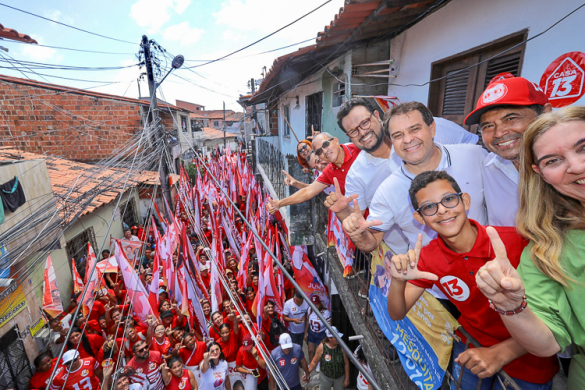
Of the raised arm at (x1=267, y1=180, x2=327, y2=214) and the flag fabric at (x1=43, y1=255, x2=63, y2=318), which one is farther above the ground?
the raised arm at (x1=267, y1=180, x2=327, y2=214)

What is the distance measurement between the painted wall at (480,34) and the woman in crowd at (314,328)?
4.53 m

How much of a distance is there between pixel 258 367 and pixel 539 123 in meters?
5.25

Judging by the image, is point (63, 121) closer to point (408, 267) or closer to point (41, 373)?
point (41, 373)

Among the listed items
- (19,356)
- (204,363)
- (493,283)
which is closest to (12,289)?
(19,356)

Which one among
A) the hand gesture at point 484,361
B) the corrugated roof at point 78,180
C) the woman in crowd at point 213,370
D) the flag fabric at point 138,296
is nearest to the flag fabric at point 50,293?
the flag fabric at point 138,296

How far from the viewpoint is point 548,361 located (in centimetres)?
173

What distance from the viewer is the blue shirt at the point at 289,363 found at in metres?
4.76

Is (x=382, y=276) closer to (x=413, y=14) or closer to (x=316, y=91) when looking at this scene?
(x=413, y=14)

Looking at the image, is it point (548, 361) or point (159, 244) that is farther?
point (159, 244)

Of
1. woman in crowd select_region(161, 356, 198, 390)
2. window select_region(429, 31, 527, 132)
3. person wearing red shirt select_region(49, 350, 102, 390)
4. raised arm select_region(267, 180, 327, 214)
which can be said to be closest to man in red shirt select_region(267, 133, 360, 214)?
raised arm select_region(267, 180, 327, 214)

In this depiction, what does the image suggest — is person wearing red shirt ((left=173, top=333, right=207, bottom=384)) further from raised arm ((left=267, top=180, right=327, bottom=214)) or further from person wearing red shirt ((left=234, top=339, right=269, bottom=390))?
raised arm ((left=267, top=180, right=327, bottom=214))

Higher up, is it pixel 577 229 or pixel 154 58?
pixel 154 58

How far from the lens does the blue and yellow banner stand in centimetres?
213

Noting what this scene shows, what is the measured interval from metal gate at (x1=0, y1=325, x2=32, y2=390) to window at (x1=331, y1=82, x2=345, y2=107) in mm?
8269
